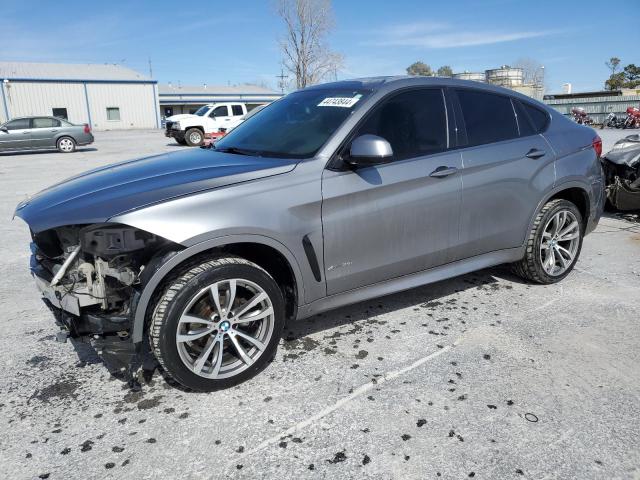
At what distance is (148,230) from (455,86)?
261 centimetres

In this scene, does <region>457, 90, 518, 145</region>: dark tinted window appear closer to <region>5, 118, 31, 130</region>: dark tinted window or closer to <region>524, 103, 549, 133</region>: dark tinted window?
<region>524, 103, 549, 133</region>: dark tinted window

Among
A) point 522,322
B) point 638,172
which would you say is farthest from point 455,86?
point 638,172

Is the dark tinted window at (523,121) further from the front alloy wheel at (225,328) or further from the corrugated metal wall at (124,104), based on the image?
the corrugated metal wall at (124,104)

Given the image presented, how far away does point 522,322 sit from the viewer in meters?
3.83

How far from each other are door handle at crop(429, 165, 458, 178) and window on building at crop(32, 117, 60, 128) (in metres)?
20.9

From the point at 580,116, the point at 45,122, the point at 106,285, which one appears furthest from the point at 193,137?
the point at 580,116

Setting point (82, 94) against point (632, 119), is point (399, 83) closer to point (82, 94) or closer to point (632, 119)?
point (632, 119)

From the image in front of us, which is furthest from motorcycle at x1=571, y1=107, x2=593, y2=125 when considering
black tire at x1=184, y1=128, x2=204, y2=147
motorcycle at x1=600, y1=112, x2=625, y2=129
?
black tire at x1=184, y1=128, x2=204, y2=147

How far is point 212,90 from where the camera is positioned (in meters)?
66.7

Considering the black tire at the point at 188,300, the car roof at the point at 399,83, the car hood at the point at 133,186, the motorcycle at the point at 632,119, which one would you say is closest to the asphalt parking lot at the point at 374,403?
the black tire at the point at 188,300

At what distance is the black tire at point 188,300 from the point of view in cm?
267

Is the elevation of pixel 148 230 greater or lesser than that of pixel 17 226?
greater

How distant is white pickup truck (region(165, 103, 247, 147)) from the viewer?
21.3 m

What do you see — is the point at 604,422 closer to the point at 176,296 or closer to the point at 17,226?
the point at 176,296
